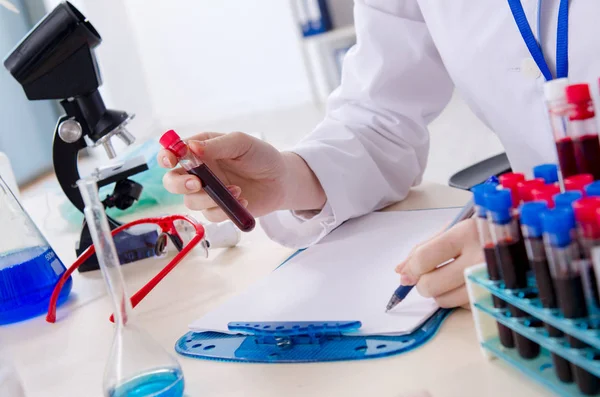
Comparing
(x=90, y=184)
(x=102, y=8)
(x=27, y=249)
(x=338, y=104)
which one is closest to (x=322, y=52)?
(x=102, y=8)

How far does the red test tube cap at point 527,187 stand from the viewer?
465 millimetres

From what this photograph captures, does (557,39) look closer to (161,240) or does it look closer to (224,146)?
(224,146)

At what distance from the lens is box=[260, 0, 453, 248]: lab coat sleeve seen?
1010 mm

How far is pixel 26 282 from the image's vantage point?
0.90m

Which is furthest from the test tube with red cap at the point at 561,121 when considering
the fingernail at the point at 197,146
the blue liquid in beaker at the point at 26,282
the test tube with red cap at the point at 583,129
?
the blue liquid in beaker at the point at 26,282

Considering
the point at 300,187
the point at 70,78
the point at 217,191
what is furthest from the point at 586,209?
the point at 70,78

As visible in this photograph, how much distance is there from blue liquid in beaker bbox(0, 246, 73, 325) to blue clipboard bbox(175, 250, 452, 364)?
29 cm

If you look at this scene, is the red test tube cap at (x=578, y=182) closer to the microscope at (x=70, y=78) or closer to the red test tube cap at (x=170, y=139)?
the red test tube cap at (x=170, y=139)

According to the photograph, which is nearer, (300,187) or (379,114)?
(300,187)

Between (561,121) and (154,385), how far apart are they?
38 centimetres

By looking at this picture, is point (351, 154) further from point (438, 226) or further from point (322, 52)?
point (322, 52)

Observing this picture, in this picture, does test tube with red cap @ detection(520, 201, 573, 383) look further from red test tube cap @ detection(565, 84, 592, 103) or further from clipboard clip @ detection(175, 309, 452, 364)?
clipboard clip @ detection(175, 309, 452, 364)

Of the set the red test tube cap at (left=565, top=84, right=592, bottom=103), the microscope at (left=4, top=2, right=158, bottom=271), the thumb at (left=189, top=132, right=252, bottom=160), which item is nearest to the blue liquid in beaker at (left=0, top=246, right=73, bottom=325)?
the microscope at (left=4, top=2, right=158, bottom=271)

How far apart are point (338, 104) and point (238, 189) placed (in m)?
0.36
